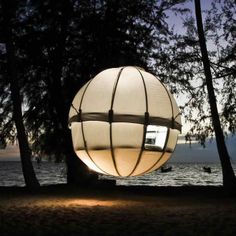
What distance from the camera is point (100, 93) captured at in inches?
236

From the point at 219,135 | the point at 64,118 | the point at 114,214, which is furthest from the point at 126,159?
the point at 64,118

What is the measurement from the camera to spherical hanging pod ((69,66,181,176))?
5.77 meters

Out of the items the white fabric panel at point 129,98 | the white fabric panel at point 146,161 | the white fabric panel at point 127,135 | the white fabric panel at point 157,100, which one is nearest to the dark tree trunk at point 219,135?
the white fabric panel at point 157,100

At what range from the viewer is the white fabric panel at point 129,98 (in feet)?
19.0

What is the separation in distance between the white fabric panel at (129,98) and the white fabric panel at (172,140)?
26.0 inches

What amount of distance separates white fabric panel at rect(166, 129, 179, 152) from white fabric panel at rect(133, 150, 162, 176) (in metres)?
0.22

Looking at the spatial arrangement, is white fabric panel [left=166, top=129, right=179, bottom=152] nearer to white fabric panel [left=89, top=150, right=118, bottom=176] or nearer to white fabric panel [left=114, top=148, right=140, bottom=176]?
white fabric panel [left=114, top=148, right=140, bottom=176]

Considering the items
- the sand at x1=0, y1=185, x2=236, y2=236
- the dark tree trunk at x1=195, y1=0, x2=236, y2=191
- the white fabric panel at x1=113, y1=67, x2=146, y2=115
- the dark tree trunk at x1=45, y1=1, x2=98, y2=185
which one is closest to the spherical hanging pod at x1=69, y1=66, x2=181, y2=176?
the white fabric panel at x1=113, y1=67, x2=146, y2=115

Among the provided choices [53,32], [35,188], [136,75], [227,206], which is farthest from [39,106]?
[136,75]

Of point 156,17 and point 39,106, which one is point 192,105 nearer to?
point 156,17

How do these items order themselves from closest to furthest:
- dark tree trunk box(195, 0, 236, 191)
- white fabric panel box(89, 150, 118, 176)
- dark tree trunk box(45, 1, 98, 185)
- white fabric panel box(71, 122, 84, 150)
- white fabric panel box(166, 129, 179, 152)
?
white fabric panel box(89, 150, 118, 176) < white fabric panel box(71, 122, 84, 150) < white fabric panel box(166, 129, 179, 152) < dark tree trunk box(195, 0, 236, 191) < dark tree trunk box(45, 1, 98, 185)

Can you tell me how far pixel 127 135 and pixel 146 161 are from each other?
461 mm

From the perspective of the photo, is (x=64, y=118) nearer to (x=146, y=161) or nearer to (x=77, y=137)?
A: (x=77, y=137)

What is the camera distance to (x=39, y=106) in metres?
19.0
